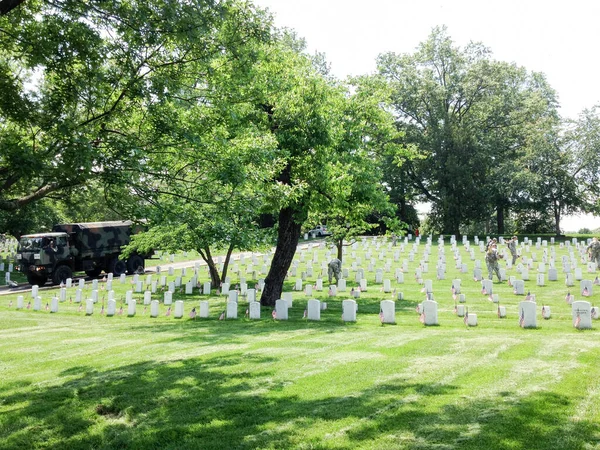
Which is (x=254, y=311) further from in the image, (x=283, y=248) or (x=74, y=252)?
(x=74, y=252)

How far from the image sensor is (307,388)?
7.34 meters

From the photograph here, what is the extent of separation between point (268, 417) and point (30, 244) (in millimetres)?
25072

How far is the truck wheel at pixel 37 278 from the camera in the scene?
2738 centimetres

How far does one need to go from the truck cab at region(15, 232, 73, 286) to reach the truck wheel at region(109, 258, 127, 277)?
116 inches

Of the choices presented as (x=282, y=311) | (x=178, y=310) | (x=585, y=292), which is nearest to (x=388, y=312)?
(x=282, y=311)

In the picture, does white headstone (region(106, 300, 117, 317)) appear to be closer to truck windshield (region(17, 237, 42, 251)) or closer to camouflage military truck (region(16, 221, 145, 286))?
camouflage military truck (region(16, 221, 145, 286))

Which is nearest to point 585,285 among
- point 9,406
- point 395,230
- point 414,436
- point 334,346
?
point 395,230

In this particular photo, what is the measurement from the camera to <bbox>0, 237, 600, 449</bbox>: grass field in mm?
5691

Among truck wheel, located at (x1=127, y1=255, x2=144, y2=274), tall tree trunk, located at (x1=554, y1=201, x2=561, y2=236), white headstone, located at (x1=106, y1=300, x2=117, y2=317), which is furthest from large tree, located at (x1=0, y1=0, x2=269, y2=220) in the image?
tall tree trunk, located at (x1=554, y1=201, x2=561, y2=236)

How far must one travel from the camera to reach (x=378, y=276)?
23938mm

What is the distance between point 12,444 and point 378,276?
1918cm

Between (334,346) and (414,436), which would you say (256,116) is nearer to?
(334,346)

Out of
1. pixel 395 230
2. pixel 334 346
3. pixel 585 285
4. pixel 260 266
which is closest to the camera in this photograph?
pixel 334 346

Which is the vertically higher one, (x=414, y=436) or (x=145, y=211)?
(x=145, y=211)
